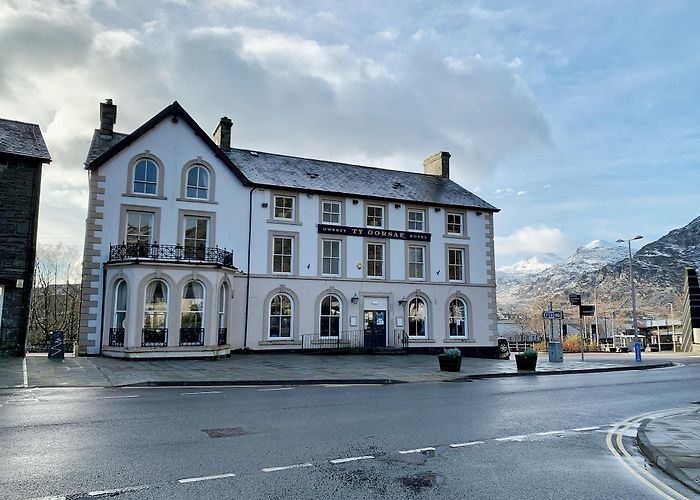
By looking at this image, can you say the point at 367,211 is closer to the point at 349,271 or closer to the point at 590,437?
the point at 349,271

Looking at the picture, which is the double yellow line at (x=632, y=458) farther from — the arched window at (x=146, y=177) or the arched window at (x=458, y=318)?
the arched window at (x=146, y=177)

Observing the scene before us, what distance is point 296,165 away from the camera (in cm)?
3203

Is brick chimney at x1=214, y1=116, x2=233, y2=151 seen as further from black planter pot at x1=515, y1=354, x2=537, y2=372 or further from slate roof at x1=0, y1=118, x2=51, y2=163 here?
black planter pot at x1=515, y1=354, x2=537, y2=372

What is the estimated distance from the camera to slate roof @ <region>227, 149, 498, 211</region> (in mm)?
29781

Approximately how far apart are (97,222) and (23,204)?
3.01m

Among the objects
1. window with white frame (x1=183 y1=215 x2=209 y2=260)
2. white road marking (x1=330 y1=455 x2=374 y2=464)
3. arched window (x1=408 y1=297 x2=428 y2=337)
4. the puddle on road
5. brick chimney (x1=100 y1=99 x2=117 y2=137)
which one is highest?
brick chimney (x1=100 y1=99 x2=117 y2=137)

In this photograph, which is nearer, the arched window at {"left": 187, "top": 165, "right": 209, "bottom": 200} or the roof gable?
the roof gable

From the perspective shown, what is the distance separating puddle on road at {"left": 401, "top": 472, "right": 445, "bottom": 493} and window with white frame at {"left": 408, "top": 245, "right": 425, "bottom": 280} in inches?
998

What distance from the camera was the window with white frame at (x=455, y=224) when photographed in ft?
109

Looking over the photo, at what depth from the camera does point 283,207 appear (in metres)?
29.1

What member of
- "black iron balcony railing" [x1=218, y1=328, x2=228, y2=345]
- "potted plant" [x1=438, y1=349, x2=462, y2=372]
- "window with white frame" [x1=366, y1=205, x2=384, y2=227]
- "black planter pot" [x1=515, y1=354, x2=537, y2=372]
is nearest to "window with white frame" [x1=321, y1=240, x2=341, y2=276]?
"window with white frame" [x1=366, y1=205, x2=384, y2=227]

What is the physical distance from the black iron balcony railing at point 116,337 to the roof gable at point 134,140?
301 inches

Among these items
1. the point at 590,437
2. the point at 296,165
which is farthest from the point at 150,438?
the point at 296,165

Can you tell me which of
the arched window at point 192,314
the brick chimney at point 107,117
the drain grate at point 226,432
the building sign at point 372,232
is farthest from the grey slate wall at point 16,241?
the drain grate at point 226,432
